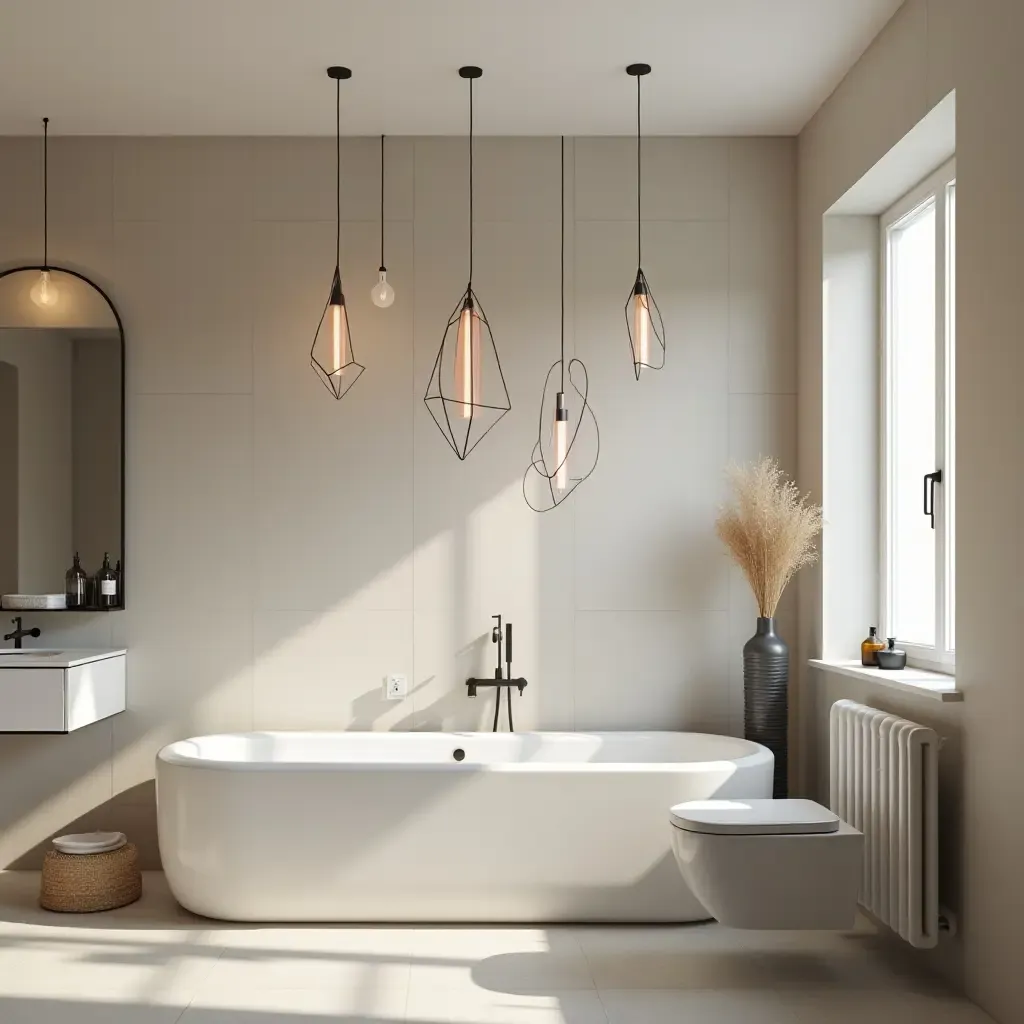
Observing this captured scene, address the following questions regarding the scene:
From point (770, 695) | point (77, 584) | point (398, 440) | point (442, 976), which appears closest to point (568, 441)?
point (398, 440)

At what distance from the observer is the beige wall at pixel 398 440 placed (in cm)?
454

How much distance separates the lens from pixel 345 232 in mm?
4602

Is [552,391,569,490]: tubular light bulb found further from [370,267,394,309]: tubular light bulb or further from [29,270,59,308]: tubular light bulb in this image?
[29,270,59,308]: tubular light bulb

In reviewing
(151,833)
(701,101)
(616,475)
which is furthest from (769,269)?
(151,833)

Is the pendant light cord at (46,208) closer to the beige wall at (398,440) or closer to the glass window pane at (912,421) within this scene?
the beige wall at (398,440)

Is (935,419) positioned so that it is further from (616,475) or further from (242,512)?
(242,512)

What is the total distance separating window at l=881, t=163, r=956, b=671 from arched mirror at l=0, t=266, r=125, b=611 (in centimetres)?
287

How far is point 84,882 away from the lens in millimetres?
3965

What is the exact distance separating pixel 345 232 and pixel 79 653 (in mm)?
1890

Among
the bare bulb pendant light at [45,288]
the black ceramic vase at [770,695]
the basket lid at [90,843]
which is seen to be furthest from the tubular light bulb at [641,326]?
the basket lid at [90,843]

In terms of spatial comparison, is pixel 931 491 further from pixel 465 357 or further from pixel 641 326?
pixel 465 357

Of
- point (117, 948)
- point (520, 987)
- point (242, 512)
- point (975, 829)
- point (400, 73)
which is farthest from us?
point (242, 512)

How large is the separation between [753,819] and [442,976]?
3.24 feet

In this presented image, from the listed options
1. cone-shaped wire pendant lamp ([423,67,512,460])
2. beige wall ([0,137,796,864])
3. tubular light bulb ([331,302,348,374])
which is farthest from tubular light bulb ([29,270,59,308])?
cone-shaped wire pendant lamp ([423,67,512,460])
